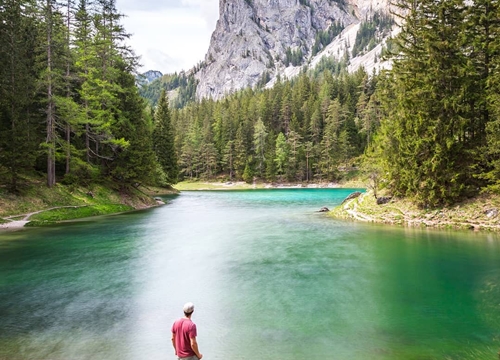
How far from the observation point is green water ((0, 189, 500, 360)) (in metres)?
8.67

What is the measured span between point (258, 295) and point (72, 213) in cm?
2713

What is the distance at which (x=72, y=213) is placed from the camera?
33406mm

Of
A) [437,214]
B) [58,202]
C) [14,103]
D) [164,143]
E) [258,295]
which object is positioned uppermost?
[164,143]

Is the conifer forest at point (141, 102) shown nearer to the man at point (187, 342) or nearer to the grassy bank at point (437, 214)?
the grassy bank at point (437, 214)

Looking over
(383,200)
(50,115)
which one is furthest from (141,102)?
(383,200)

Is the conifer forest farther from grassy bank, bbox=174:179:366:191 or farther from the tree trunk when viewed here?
grassy bank, bbox=174:179:366:191

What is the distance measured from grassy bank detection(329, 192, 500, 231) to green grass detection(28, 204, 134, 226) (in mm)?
24753

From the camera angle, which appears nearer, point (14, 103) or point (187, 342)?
point (187, 342)

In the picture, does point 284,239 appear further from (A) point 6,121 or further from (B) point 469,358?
(A) point 6,121

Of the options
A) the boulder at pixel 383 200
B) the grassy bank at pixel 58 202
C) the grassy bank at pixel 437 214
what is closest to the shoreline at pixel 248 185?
the grassy bank at pixel 58 202

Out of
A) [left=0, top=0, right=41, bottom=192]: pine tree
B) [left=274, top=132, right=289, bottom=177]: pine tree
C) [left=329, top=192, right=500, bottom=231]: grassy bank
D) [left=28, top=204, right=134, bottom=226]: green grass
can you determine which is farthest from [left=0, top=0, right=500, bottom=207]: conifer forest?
[left=274, top=132, right=289, bottom=177]: pine tree

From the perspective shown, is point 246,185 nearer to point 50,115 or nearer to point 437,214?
point 50,115

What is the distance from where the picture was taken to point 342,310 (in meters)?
11.1

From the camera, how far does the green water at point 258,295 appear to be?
867 cm
